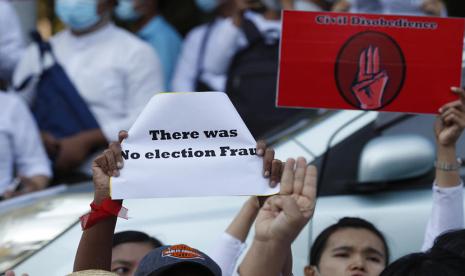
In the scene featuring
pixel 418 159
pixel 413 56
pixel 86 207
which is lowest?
pixel 86 207

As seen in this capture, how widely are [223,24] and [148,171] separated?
A: 3.92m

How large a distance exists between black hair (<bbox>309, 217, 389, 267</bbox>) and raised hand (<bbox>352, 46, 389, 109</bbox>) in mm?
474

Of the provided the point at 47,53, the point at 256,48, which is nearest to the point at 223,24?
the point at 256,48

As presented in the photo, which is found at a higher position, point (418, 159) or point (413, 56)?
point (413, 56)

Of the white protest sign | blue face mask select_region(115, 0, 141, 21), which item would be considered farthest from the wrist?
blue face mask select_region(115, 0, 141, 21)

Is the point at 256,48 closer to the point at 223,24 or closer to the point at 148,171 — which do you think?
the point at 223,24

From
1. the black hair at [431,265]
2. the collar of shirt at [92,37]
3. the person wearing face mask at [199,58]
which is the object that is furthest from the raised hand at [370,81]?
the person wearing face mask at [199,58]

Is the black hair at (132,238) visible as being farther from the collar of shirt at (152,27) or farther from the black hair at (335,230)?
the collar of shirt at (152,27)

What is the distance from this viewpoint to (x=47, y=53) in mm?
6438

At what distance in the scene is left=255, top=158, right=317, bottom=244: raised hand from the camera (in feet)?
9.64

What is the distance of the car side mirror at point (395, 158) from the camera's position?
13.8ft

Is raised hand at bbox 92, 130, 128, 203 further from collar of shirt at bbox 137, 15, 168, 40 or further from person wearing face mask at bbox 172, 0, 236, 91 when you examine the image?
collar of shirt at bbox 137, 15, 168, 40

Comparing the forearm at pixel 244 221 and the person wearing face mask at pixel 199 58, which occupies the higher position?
the person wearing face mask at pixel 199 58

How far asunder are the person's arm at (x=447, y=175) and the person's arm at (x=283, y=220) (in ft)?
2.81
